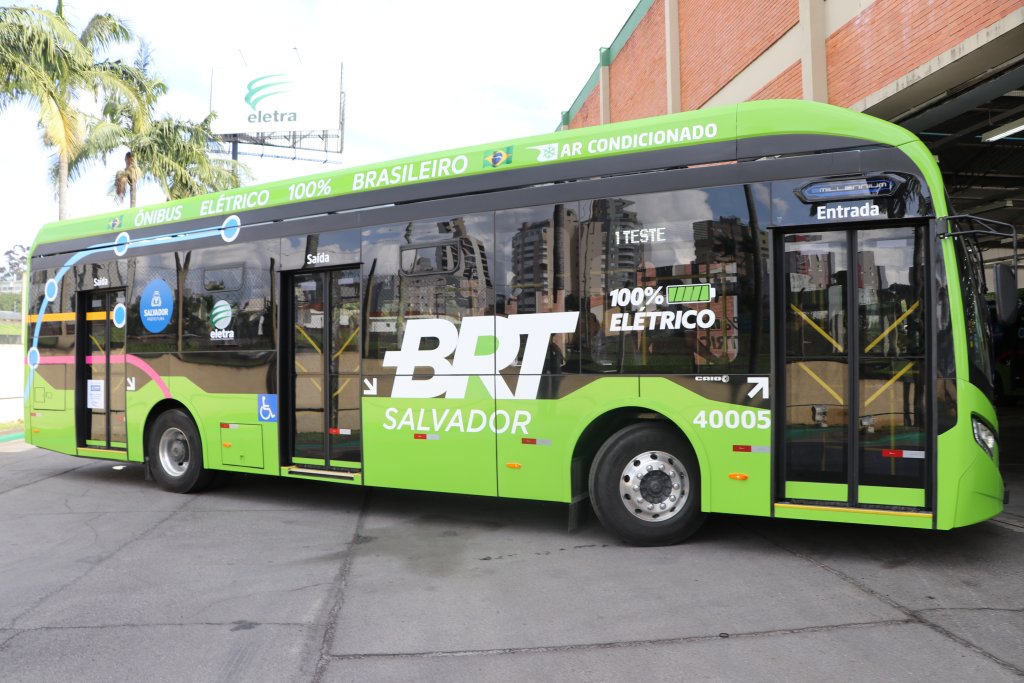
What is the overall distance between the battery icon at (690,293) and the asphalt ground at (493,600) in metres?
2.02

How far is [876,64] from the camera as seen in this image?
1009 cm

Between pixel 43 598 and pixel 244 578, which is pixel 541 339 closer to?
pixel 244 578

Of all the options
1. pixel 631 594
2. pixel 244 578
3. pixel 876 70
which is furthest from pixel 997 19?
pixel 244 578

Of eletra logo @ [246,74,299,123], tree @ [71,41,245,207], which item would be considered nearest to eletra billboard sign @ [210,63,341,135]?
eletra logo @ [246,74,299,123]

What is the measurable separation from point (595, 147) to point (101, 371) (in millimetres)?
7192

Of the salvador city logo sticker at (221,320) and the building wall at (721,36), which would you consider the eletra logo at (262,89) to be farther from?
the salvador city logo sticker at (221,320)

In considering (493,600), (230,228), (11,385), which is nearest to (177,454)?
(230,228)

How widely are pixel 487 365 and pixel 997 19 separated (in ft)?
21.8

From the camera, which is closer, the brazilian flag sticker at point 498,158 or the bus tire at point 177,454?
the brazilian flag sticker at point 498,158

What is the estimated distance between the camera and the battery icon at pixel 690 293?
5770 millimetres

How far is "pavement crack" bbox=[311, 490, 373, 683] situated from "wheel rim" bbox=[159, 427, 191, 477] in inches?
119

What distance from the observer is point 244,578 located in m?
5.50

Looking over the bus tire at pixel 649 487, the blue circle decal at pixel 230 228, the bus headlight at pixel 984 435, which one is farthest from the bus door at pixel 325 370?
the bus headlight at pixel 984 435

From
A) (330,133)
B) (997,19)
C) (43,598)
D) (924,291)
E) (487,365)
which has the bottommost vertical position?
(43,598)
